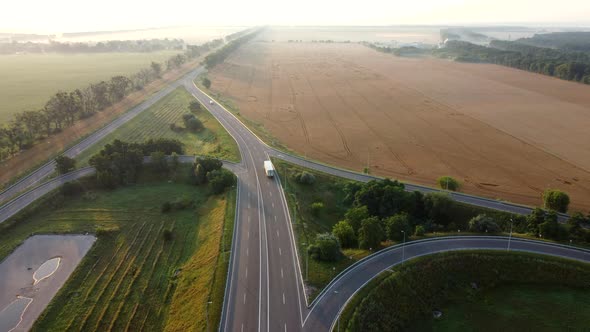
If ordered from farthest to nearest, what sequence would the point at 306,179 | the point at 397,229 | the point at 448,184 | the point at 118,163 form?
the point at 118,163, the point at 306,179, the point at 448,184, the point at 397,229

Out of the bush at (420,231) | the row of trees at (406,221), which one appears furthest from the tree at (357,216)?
the bush at (420,231)

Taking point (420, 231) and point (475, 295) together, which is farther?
point (420, 231)

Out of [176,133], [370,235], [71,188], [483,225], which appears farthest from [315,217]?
[176,133]

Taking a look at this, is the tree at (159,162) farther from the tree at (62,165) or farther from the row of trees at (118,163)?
the tree at (62,165)

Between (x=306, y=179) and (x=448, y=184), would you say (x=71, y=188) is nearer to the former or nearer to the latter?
(x=306, y=179)

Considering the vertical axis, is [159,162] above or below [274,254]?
above

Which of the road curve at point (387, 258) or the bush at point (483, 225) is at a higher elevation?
the bush at point (483, 225)
